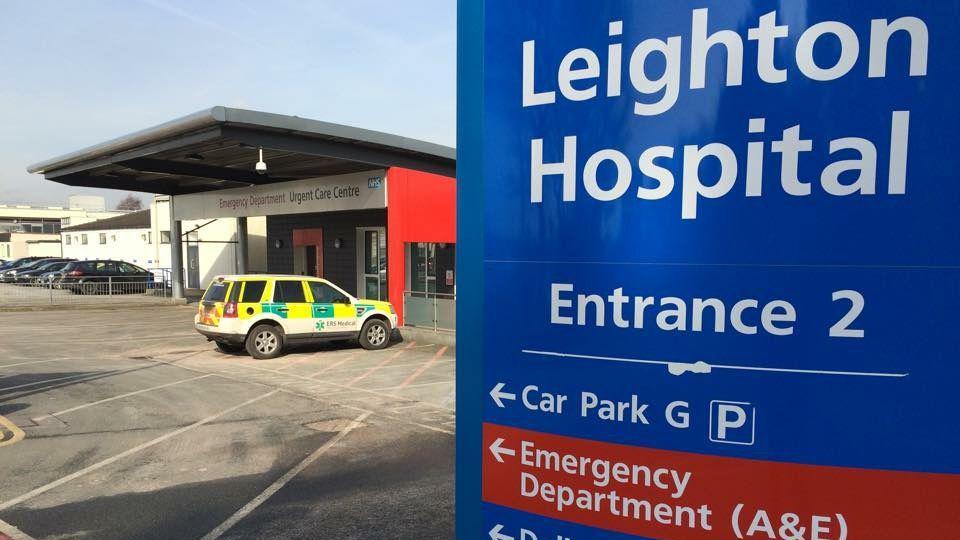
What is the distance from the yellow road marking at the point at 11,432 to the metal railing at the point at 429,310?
9.21 metres

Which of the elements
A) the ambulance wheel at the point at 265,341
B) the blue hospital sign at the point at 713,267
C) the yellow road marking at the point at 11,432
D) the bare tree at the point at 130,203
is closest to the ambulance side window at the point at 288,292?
the ambulance wheel at the point at 265,341

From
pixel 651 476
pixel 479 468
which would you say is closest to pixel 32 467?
→ pixel 479 468

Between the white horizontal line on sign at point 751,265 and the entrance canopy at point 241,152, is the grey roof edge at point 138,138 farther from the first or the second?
the white horizontal line on sign at point 751,265

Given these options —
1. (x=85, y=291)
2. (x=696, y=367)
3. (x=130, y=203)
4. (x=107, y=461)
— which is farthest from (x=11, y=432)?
(x=130, y=203)

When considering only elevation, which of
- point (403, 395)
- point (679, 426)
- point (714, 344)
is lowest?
point (403, 395)

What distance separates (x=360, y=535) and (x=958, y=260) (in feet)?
14.5

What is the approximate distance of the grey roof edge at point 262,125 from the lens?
14.4 meters

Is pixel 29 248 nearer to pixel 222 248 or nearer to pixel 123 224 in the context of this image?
pixel 123 224

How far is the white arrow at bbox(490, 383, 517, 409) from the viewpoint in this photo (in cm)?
189

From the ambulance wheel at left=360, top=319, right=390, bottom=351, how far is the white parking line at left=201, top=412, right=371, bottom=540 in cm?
663

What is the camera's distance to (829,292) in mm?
1531

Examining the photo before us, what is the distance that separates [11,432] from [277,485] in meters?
4.35

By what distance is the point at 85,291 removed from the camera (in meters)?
28.2

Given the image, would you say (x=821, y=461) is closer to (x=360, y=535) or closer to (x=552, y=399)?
(x=552, y=399)
